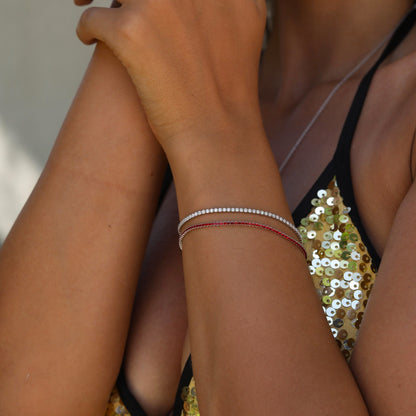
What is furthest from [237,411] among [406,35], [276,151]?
[406,35]

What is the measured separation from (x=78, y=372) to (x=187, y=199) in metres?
0.28

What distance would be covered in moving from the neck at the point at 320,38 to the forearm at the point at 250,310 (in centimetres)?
41

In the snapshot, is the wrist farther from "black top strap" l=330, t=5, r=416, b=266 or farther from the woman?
"black top strap" l=330, t=5, r=416, b=266

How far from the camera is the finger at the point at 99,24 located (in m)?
0.67

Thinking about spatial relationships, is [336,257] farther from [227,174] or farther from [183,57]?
[183,57]

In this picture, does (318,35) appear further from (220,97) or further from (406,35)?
(220,97)

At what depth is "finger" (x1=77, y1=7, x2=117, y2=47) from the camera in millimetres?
666

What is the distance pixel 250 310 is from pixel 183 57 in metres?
0.31

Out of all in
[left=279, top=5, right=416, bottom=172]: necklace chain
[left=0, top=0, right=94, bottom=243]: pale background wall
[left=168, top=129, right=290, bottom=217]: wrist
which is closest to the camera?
[left=168, top=129, right=290, bottom=217]: wrist

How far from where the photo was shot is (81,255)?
74 centimetres

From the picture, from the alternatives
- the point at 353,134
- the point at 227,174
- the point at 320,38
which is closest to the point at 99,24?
the point at 227,174

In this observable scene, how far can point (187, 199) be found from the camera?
25.9 inches

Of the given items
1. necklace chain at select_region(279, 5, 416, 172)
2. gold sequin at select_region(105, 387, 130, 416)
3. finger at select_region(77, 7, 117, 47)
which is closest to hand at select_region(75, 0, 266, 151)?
finger at select_region(77, 7, 117, 47)

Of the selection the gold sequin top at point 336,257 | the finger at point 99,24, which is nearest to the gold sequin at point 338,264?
the gold sequin top at point 336,257
